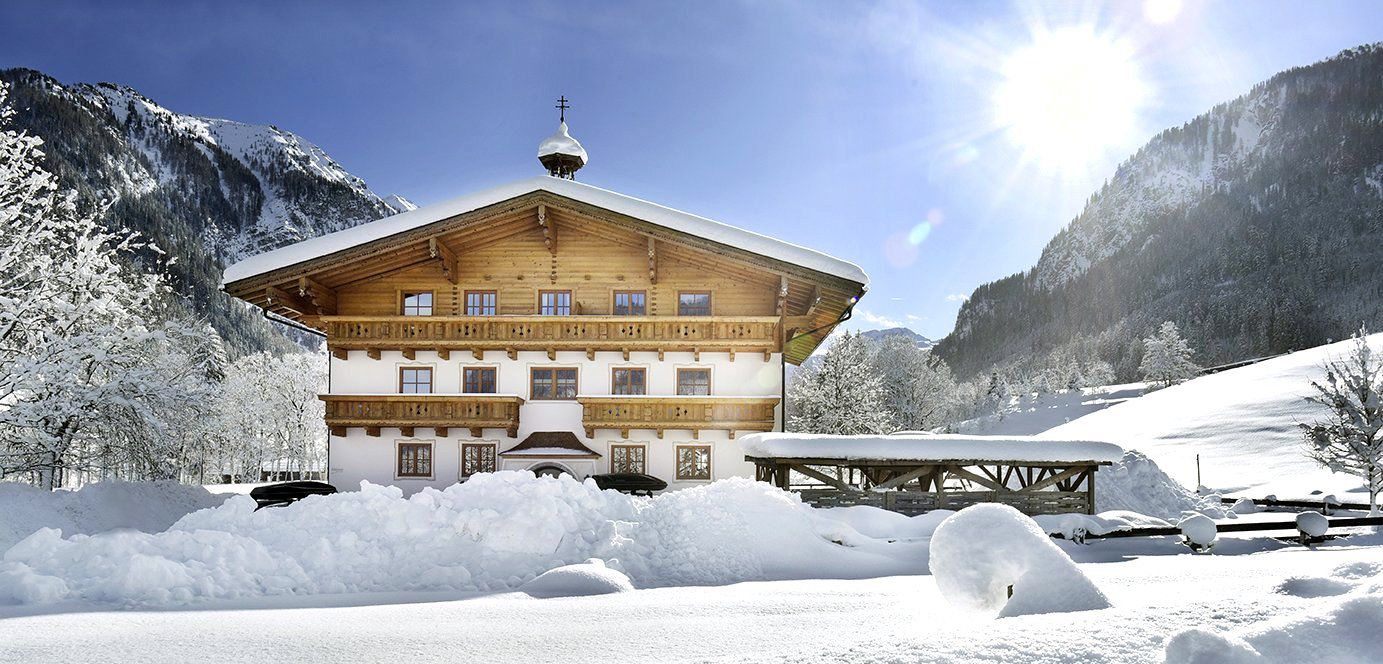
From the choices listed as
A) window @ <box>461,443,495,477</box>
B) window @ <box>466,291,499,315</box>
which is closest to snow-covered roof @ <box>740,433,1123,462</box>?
window @ <box>461,443,495,477</box>

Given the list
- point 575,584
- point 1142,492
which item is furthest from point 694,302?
point 1142,492

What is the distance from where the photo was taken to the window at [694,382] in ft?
68.4

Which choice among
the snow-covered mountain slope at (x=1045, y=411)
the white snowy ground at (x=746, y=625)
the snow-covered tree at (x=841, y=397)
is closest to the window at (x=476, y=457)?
the white snowy ground at (x=746, y=625)

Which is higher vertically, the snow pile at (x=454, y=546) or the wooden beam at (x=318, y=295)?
the wooden beam at (x=318, y=295)

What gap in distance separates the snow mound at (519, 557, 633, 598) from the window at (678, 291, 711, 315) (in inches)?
496

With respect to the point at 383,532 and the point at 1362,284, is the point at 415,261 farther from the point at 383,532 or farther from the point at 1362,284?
the point at 1362,284

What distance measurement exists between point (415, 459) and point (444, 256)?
17.6 feet

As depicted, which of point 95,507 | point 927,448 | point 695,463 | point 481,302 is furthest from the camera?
point 481,302

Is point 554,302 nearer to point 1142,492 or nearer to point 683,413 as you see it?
point 683,413

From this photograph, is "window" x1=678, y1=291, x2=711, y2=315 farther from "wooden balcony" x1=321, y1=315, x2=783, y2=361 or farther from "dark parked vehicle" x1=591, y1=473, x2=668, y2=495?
"dark parked vehicle" x1=591, y1=473, x2=668, y2=495

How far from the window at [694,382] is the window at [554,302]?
11.6 ft

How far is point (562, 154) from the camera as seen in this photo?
24234mm

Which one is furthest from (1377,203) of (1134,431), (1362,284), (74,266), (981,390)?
(74,266)

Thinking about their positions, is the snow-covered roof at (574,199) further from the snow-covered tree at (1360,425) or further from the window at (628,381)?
the snow-covered tree at (1360,425)
